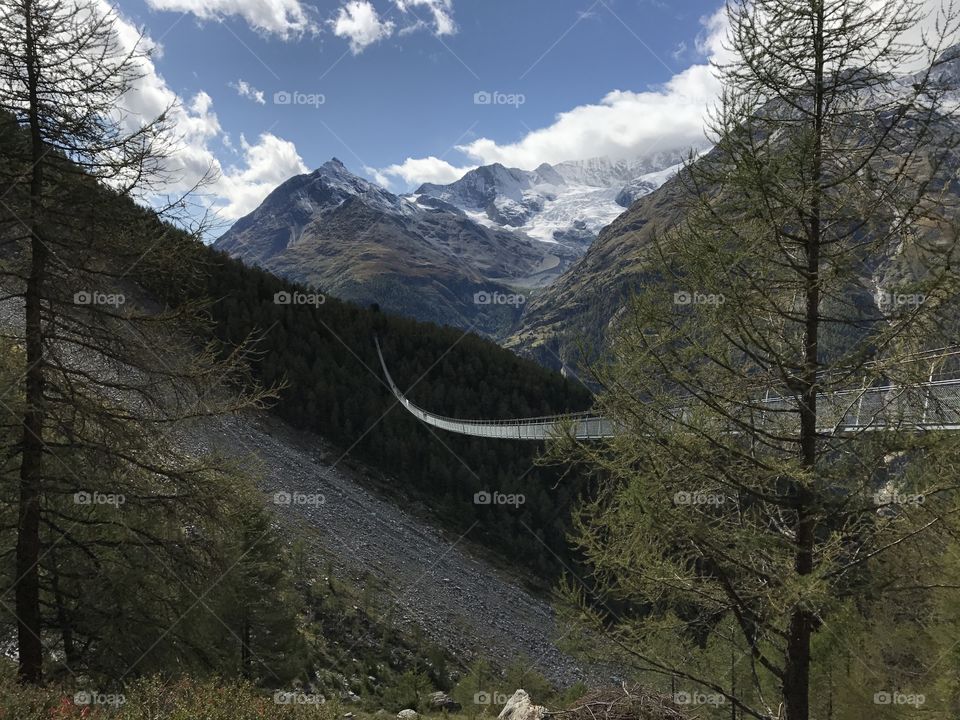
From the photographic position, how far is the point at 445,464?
50438 mm

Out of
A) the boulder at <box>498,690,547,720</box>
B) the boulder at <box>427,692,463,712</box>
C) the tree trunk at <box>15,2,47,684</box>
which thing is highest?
the tree trunk at <box>15,2,47,684</box>

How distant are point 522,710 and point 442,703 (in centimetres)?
1373

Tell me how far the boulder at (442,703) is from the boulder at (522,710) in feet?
38.7

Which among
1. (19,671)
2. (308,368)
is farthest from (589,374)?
(308,368)

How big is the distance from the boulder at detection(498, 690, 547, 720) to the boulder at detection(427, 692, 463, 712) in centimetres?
1180

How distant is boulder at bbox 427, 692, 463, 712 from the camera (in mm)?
18453

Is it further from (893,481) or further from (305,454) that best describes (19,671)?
(305,454)

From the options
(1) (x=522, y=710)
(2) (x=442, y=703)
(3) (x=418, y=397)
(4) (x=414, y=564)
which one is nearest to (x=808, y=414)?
(1) (x=522, y=710)

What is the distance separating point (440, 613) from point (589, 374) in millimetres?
24393

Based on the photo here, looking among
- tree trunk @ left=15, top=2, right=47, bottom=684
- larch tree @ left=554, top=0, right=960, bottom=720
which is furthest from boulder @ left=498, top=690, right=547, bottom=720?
tree trunk @ left=15, top=2, right=47, bottom=684

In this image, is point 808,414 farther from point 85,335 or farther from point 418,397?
point 418,397

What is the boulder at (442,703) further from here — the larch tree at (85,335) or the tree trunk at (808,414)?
the tree trunk at (808,414)

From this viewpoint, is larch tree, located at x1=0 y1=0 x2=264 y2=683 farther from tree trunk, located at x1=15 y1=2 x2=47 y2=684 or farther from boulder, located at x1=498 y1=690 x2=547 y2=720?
boulder, located at x1=498 y1=690 x2=547 y2=720

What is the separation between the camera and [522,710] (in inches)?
283
